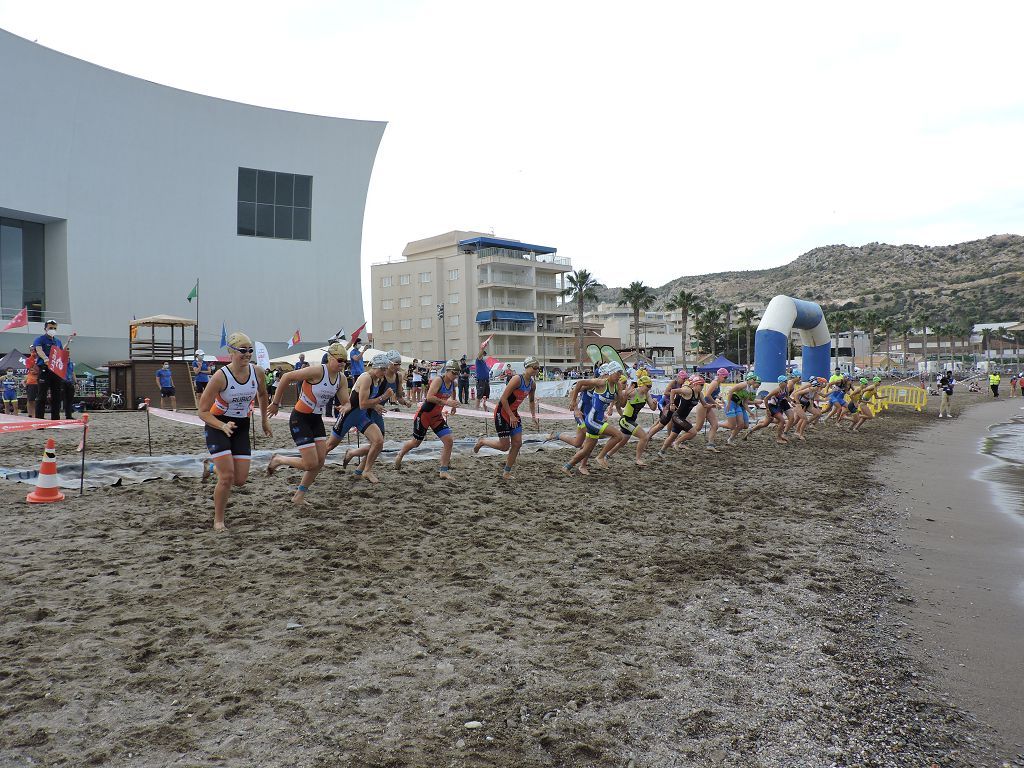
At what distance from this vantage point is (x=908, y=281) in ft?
416

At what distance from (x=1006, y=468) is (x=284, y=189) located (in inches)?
1624

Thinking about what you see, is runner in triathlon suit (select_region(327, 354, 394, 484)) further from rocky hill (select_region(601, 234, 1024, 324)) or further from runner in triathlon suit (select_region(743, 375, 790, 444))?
rocky hill (select_region(601, 234, 1024, 324))

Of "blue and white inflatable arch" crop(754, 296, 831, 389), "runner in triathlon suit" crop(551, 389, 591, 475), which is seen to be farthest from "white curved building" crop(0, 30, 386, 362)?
"runner in triathlon suit" crop(551, 389, 591, 475)

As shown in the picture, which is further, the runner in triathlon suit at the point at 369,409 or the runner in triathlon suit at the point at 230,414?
the runner in triathlon suit at the point at 369,409

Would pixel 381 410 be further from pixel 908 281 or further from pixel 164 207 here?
pixel 908 281

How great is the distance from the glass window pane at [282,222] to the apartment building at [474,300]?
Answer: 20.5m

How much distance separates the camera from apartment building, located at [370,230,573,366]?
64.4 m

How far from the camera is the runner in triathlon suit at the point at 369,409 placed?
27.7 feet

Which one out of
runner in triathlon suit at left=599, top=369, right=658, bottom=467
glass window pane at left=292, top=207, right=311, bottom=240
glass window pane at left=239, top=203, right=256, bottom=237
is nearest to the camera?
runner in triathlon suit at left=599, top=369, right=658, bottom=467

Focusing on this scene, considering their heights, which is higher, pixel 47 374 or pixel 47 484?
pixel 47 374

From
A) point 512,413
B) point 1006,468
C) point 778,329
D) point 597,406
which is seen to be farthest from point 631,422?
point 778,329

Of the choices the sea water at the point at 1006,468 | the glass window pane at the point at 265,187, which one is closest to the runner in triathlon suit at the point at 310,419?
the sea water at the point at 1006,468

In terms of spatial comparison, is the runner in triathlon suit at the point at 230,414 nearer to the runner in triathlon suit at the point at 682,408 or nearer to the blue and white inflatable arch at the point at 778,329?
the runner in triathlon suit at the point at 682,408

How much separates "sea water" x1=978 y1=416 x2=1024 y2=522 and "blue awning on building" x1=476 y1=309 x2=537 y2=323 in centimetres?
4570
